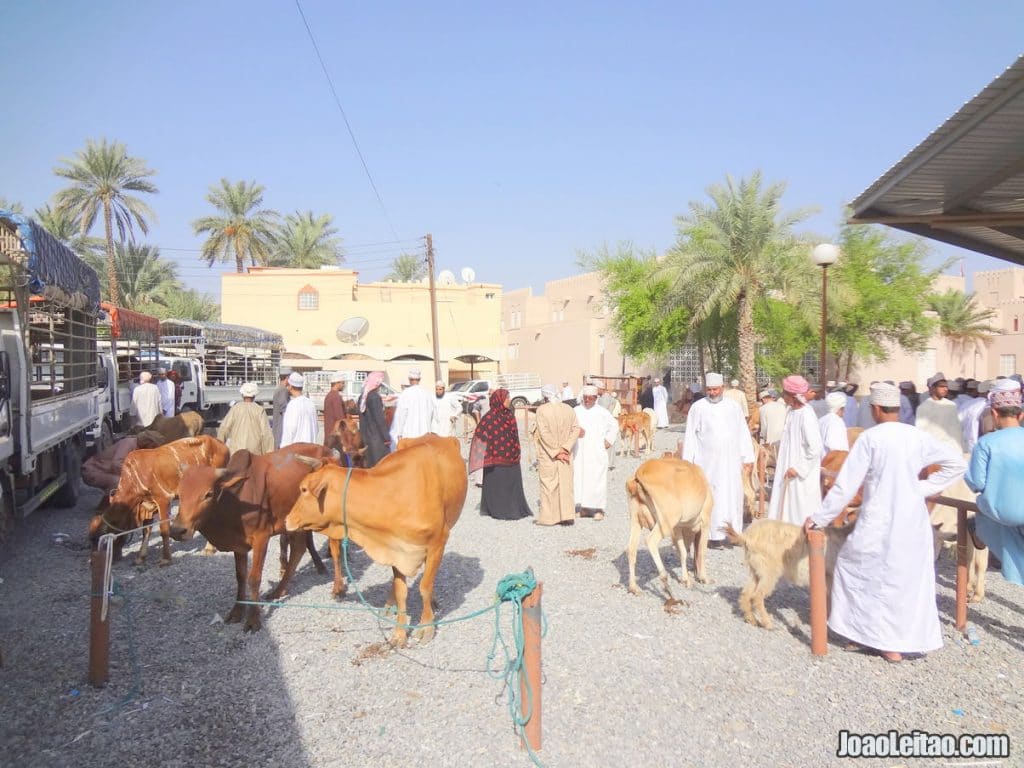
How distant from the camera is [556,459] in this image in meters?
9.48

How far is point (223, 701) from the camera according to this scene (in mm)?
4613

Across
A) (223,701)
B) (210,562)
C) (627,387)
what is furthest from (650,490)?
(627,387)

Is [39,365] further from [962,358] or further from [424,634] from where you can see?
[962,358]

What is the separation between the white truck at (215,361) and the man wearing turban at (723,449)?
14.4 meters

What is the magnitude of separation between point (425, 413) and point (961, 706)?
716cm

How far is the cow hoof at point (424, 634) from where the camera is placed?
5.47m

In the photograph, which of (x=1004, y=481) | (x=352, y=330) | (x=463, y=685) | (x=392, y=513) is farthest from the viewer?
(x=352, y=330)

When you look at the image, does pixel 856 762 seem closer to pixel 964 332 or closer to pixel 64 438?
pixel 64 438

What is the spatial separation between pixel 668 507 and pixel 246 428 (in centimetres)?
452

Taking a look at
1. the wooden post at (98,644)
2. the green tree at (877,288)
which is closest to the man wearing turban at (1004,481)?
the wooden post at (98,644)

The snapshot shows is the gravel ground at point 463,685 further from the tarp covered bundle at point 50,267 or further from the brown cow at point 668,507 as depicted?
the tarp covered bundle at point 50,267

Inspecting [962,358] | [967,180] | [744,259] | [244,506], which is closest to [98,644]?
[244,506]

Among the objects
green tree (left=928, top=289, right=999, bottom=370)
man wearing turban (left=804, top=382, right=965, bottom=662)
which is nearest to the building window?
green tree (left=928, top=289, right=999, bottom=370)

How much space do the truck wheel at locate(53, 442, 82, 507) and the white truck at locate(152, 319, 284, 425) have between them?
338 inches
